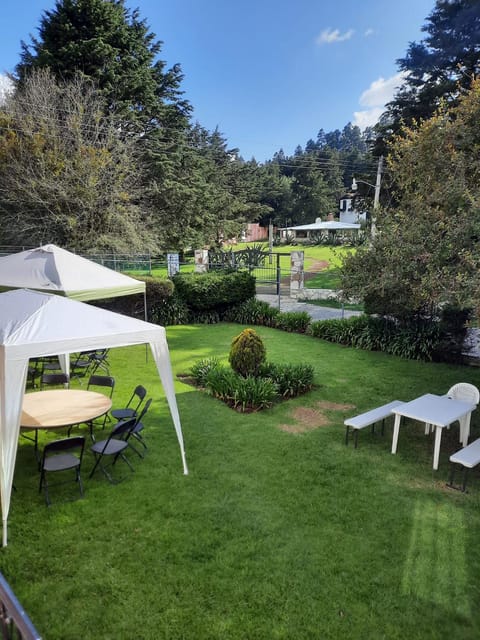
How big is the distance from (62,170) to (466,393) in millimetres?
20801

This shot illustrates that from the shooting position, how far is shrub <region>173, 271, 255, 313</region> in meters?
15.2

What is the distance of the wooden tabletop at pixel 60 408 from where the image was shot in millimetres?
5055

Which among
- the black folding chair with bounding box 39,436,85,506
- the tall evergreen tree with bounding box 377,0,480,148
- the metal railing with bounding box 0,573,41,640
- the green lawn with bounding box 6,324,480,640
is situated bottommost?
the green lawn with bounding box 6,324,480,640

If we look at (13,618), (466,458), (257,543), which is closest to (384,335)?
(466,458)

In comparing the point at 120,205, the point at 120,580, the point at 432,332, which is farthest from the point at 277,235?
the point at 120,580

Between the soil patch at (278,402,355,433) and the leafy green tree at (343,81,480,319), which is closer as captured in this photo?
the leafy green tree at (343,81,480,319)

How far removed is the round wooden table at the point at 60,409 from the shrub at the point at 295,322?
359 inches

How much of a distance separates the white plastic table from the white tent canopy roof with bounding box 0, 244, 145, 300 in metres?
6.73

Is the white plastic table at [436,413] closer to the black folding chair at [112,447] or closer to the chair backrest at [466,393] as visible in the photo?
the chair backrest at [466,393]

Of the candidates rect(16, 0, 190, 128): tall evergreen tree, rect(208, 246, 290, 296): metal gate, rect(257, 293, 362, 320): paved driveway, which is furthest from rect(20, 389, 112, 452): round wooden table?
rect(16, 0, 190, 128): tall evergreen tree

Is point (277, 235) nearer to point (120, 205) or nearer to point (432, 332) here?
point (120, 205)

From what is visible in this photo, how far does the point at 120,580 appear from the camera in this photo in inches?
138

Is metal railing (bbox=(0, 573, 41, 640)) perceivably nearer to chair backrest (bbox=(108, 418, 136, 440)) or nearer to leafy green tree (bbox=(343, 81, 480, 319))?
chair backrest (bbox=(108, 418, 136, 440))

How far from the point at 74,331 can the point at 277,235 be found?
5679 cm
